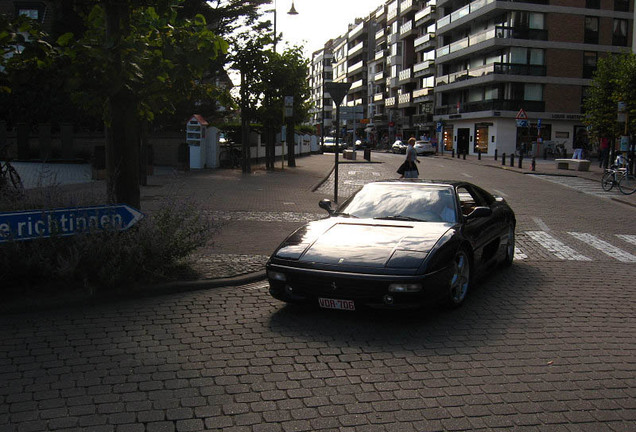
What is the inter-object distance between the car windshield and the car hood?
0.27 metres

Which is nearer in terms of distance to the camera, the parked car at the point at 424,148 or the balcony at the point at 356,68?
the parked car at the point at 424,148

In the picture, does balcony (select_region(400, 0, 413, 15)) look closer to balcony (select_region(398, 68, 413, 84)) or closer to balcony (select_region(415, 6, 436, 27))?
balcony (select_region(415, 6, 436, 27))

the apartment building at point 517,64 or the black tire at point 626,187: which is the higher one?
the apartment building at point 517,64

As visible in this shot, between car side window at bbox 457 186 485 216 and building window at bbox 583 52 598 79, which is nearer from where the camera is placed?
car side window at bbox 457 186 485 216

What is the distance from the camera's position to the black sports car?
18.0ft

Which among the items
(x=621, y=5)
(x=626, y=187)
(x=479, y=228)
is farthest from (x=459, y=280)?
(x=621, y=5)

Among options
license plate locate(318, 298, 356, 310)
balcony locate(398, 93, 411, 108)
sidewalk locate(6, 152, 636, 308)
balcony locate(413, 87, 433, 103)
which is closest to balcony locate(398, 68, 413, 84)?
balcony locate(398, 93, 411, 108)

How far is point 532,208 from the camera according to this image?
54.3ft

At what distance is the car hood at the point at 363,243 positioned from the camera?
5.68 m

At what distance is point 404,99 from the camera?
280ft

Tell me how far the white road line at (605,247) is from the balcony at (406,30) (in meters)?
75.1

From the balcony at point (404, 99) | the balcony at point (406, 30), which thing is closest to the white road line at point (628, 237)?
the balcony at point (404, 99)

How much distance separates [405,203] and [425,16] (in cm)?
7488

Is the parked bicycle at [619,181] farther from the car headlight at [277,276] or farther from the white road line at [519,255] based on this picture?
the car headlight at [277,276]
